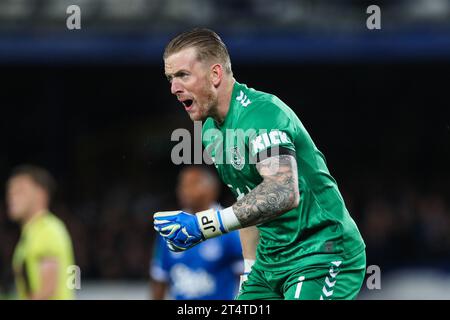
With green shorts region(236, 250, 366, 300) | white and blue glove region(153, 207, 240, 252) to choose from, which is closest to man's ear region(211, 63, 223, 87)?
white and blue glove region(153, 207, 240, 252)

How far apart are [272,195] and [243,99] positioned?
0.66 m

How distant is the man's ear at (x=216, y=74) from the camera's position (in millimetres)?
5332

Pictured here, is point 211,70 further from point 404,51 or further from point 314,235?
point 404,51

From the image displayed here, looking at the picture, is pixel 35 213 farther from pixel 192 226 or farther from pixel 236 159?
pixel 192 226

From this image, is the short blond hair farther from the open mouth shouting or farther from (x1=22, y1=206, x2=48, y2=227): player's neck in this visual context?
(x1=22, y1=206, x2=48, y2=227): player's neck

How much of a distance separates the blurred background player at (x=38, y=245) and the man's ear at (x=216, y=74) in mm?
3413

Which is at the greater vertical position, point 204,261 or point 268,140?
point 268,140

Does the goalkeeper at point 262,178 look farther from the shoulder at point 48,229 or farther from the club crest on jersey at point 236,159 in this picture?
the shoulder at point 48,229

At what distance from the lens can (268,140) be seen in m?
4.91

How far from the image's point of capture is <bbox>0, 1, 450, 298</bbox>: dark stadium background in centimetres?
1568

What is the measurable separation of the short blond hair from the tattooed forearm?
71 centimetres

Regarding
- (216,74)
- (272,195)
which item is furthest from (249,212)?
(216,74)

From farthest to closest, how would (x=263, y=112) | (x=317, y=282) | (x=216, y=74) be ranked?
1. (x=216, y=74)
2. (x=317, y=282)
3. (x=263, y=112)

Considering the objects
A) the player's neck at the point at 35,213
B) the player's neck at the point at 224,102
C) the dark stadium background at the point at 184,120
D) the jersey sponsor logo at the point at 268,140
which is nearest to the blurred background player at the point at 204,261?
the player's neck at the point at 35,213
